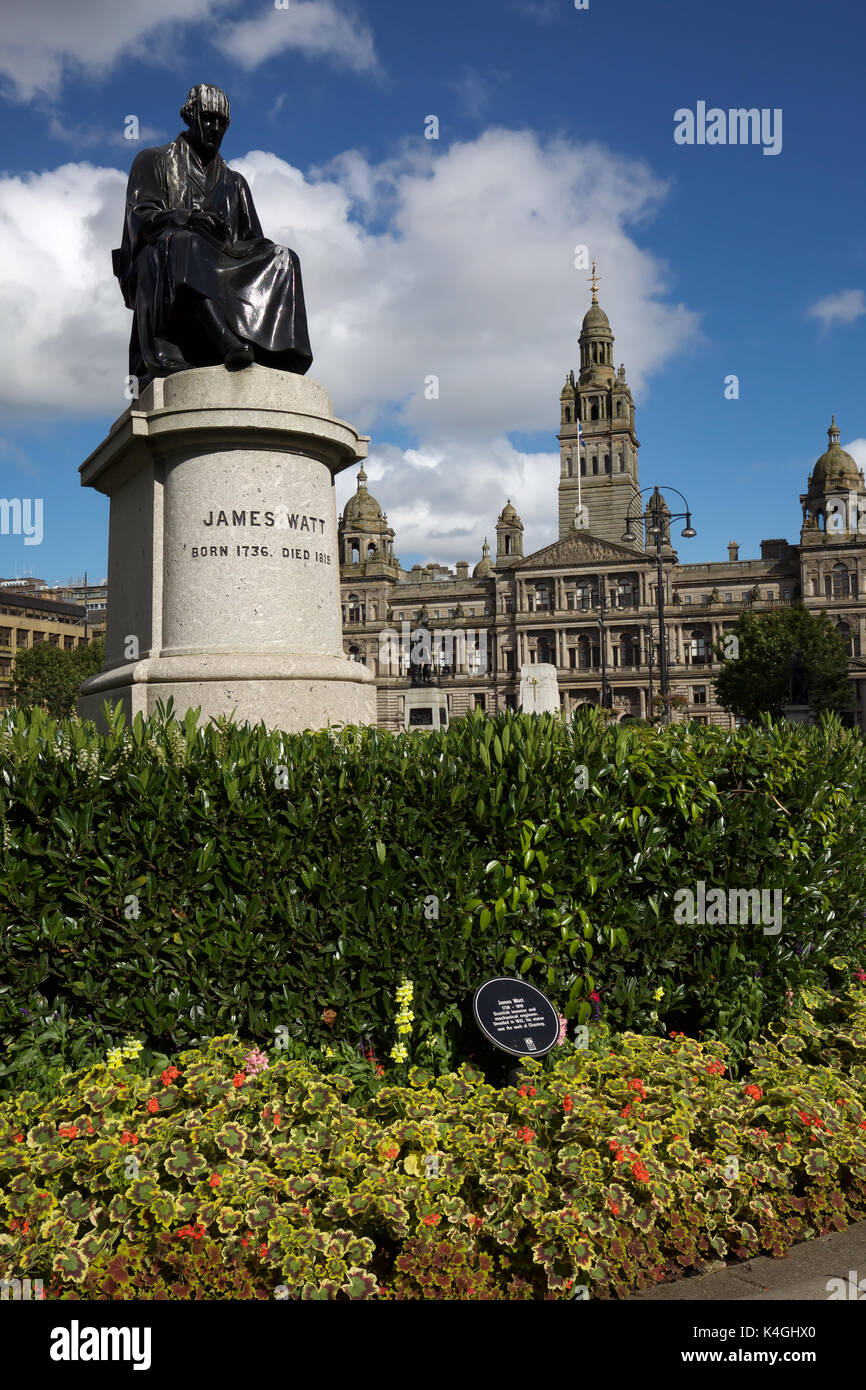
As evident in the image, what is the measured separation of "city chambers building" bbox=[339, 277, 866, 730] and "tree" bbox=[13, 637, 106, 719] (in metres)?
30.3

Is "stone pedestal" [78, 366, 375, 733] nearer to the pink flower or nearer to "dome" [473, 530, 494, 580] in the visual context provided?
the pink flower

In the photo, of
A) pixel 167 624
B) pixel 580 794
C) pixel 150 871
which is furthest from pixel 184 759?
pixel 167 624

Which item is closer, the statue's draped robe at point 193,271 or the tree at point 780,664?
the statue's draped robe at point 193,271

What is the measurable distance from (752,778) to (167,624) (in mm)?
3928

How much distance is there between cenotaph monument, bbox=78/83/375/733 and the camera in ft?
21.9

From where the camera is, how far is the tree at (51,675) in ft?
223

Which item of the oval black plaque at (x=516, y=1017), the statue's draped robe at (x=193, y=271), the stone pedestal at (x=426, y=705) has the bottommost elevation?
the oval black plaque at (x=516, y=1017)

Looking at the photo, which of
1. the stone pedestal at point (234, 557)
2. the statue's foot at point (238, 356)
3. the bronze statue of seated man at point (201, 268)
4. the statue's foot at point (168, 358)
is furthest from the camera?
the statue's foot at point (168, 358)

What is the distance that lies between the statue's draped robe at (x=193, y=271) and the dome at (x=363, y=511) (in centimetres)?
10187

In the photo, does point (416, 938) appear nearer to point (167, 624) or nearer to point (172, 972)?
point (172, 972)

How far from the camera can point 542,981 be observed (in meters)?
4.91

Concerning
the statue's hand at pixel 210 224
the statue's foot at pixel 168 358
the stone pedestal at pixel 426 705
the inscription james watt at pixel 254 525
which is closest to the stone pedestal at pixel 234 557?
the inscription james watt at pixel 254 525

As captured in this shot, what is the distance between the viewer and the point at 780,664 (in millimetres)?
61062

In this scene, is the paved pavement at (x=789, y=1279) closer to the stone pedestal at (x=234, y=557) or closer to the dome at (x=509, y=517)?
the stone pedestal at (x=234, y=557)
